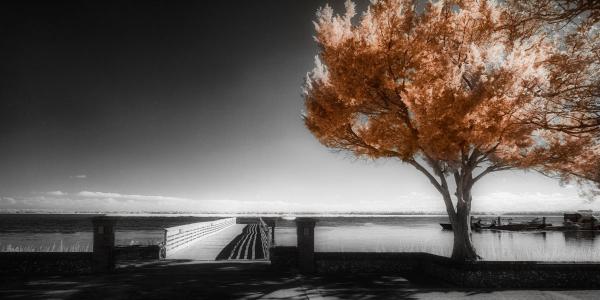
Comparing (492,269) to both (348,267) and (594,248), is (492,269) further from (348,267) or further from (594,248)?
(594,248)

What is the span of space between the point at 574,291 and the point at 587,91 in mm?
5853

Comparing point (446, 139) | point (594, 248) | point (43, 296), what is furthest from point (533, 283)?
point (594, 248)

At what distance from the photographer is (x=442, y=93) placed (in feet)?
35.3

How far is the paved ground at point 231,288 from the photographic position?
945 cm

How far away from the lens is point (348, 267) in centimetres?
1313

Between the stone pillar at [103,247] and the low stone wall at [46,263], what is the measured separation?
402mm

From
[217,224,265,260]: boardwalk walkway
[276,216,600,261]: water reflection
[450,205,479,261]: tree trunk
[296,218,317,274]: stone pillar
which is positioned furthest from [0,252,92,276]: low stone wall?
[276,216,600,261]: water reflection

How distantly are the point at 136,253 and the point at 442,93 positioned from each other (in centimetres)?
1323

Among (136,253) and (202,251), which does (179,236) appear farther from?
(136,253)

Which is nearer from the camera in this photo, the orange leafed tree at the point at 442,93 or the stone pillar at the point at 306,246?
the orange leafed tree at the point at 442,93

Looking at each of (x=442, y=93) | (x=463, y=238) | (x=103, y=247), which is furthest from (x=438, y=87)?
(x=103, y=247)

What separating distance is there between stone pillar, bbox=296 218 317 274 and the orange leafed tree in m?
2.99

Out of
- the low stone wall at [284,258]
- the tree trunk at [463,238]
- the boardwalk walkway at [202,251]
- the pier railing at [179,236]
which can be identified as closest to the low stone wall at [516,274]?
the tree trunk at [463,238]

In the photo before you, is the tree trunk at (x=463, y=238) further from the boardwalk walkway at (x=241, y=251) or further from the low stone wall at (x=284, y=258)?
the boardwalk walkway at (x=241, y=251)
